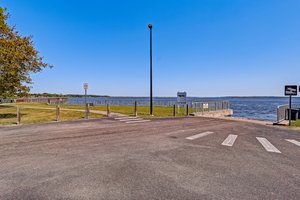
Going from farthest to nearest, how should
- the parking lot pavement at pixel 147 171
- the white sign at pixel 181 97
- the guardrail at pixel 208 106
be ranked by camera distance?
the guardrail at pixel 208 106, the white sign at pixel 181 97, the parking lot pavement at pixel 147 171

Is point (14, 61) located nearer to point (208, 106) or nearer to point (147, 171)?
point (147, 171)

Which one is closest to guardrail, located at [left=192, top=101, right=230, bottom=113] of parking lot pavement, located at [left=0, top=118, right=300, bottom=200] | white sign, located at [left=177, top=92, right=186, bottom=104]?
white sign, located at [left=177, top=92, right=186, bottom=104]

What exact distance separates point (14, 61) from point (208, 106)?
68.7 ft

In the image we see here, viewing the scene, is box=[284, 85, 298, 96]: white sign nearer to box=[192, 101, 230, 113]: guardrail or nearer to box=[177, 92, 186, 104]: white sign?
box=[192, 101, 230, 113]: guardrail

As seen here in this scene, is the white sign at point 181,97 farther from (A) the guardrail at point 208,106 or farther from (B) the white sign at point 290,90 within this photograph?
(B) the white sign at point 290,90

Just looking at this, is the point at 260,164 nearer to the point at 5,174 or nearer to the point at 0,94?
the point at 5,174

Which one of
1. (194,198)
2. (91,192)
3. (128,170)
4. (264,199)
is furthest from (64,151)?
(264,199)

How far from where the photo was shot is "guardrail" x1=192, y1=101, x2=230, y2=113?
914 inches

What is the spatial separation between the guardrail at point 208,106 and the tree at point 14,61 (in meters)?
17.1

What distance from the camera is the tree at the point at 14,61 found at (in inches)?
596

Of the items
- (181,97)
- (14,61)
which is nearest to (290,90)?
(181,97)

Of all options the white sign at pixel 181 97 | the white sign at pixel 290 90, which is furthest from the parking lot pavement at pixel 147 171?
the white sign at pixel 181 97

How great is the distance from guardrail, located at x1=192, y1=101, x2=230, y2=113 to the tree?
17.1 m

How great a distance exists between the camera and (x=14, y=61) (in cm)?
1551
